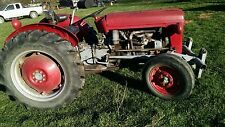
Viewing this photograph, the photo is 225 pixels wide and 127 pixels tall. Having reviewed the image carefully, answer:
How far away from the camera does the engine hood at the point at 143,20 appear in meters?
4.84

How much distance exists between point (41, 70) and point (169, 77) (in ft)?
6.78

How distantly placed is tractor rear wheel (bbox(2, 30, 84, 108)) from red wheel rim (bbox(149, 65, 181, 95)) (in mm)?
1141

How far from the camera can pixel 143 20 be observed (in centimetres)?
492

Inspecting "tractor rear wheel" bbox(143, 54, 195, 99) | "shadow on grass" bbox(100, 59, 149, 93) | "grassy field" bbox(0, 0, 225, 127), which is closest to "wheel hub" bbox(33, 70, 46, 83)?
"grassy field" bbox(0, 0, 225, 127)

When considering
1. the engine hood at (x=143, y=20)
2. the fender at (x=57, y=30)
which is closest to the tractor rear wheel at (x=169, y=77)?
the engine hood at (x=143, y=20)

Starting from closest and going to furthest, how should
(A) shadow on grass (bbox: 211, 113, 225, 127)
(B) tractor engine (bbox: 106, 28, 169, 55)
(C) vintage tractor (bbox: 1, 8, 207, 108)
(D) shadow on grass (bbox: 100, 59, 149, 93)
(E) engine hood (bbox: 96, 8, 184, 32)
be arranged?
(A) shadow on grass (bbox: 211, 113, 225, 127)
(C) vintage tractor (bbox: 1, 8, 207, 108)
(E) engine hood (bbox: 96, 8, 184, 32)
(B) tractor engine (bbox: 106, 28, 169, 55)
(D) shadow on grass (bbox: 100, 59, 149, 93)

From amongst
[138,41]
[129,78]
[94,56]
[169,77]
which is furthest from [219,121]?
[94,56]

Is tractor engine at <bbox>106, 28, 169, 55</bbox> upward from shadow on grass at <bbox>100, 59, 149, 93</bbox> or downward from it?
upward

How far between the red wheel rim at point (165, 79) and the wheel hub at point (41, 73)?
5.04 ft

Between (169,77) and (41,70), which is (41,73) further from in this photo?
(169,77)

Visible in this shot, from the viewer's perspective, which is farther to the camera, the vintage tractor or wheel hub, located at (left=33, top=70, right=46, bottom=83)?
wheel hub, located at (left=33, top=70, right=46, bottom=83)

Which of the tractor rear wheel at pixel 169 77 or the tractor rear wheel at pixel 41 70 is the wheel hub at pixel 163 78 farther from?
the tractor rear wheel at pixel 41 70

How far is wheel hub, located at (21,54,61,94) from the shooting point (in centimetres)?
481

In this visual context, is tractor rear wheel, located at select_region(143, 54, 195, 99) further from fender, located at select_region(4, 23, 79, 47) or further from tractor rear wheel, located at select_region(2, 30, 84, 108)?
fender, located at select_region(4, 23, 79, 47)
